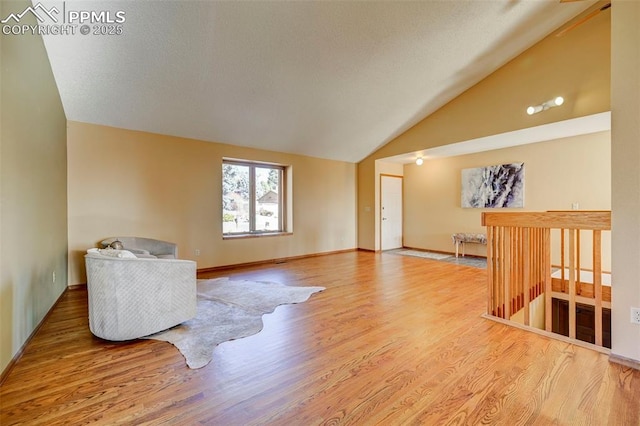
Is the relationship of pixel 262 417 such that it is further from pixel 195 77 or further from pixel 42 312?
pixel 195 77

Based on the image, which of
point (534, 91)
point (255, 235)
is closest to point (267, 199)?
point (255, 235)

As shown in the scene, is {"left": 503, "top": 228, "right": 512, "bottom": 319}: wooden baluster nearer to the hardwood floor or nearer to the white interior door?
the hardwood floor

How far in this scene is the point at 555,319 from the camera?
13.8ft

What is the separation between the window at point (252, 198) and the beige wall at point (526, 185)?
3.69 meters

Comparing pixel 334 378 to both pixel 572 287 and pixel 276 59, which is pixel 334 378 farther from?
pixel 276 59

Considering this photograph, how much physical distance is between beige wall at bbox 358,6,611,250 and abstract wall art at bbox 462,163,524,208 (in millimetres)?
1359

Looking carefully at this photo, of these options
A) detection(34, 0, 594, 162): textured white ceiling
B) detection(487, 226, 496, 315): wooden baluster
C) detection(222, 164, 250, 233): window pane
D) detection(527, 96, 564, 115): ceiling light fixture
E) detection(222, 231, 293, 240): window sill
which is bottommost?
detection(487, 226, 496, 315): wooden baluster

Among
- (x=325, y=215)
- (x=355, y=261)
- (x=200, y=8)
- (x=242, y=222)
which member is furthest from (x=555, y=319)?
(x=200, y=8)

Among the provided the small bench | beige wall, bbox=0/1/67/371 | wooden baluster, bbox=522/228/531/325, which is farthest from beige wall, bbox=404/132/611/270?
beige wall, bbox=0/1/67/371

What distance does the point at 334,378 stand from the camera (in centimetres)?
192

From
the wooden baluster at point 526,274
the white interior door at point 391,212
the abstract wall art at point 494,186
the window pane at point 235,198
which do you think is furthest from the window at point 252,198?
the wooden baluster at point 526,274

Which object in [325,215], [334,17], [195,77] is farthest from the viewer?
[325,215]

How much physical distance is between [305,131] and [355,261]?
2921mm

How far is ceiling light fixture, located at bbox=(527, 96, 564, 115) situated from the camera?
13.2ft
